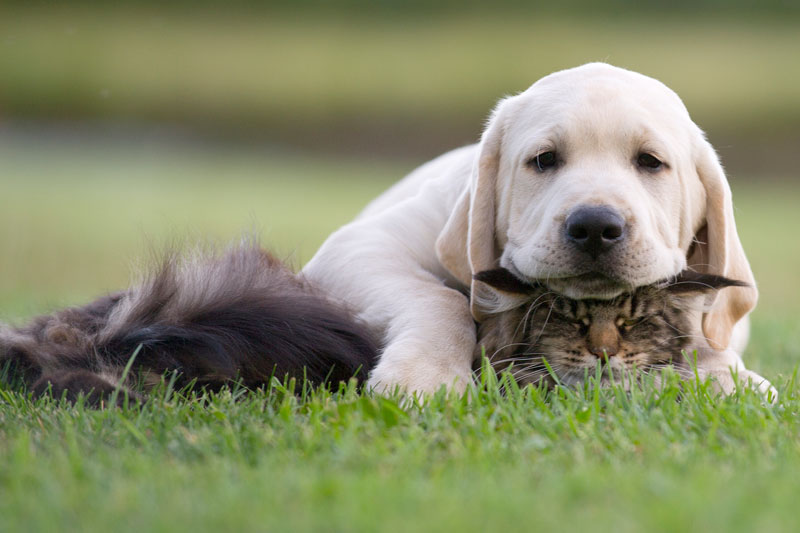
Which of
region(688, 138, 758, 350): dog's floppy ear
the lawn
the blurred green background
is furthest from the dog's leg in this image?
the blurred green background

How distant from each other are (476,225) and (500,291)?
362 millimetres

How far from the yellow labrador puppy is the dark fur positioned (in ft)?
0.67

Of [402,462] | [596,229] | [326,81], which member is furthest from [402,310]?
[326,81]

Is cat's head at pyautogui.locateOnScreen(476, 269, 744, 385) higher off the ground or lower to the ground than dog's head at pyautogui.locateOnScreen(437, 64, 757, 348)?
lower

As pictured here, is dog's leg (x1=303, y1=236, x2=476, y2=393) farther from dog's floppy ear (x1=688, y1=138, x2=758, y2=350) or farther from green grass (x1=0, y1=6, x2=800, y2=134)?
green grass (x1=0, y1=6, x2=800, y2=134)

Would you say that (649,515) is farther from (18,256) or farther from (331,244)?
(18,256)

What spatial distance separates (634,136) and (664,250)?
391mm

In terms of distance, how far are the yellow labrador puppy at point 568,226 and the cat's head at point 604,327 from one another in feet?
0.20

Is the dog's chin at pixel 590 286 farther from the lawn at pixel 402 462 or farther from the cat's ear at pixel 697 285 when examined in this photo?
the lawn at pixel 402 462

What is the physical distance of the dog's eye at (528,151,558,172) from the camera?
3.09 metres

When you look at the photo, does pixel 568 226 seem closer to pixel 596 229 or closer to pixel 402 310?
pixel 596 229

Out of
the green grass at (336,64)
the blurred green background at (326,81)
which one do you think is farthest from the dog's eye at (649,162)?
the green grass at (336,64)

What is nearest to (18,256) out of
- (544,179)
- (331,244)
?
(331,244)

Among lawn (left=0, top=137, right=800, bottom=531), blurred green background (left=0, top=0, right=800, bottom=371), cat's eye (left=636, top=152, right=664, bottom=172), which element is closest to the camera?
lawn (left=0, top=137, right=800, bottom=531)
